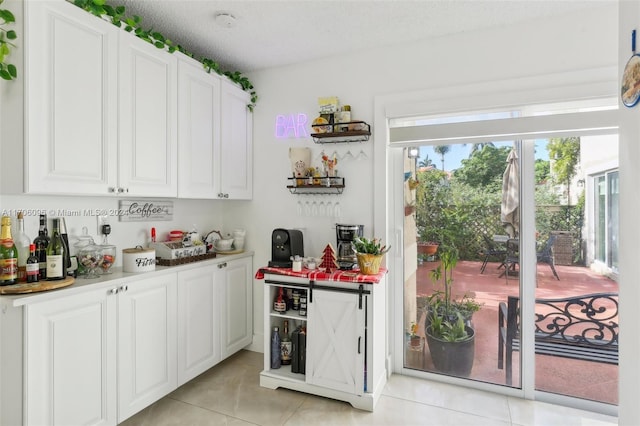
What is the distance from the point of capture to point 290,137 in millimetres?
2996

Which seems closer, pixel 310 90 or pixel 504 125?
pixel 504 125

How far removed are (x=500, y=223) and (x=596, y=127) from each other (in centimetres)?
82

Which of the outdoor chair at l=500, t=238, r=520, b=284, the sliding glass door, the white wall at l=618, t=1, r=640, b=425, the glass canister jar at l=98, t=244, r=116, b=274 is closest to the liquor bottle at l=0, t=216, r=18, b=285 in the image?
the glass canister jar at l=98, t=244, r=116, b=274

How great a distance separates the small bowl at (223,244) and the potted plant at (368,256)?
1232 mm

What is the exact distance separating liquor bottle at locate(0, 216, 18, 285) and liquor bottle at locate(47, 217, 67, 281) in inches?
5.3

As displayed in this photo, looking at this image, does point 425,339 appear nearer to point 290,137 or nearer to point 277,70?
point 290,137

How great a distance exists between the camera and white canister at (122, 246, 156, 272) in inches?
83.5

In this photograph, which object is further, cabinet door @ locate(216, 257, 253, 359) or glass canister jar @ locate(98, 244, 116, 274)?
cabinet door @ locate(216, 257, 253, 359)

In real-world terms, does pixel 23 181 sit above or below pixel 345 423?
above

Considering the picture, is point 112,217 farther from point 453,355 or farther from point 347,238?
point 453,355

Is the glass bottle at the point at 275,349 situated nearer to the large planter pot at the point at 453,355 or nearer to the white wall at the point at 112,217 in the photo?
the white wall at the point at 112,217

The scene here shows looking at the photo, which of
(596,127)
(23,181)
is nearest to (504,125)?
(596,127)

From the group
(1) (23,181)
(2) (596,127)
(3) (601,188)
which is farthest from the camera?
(3) (601,188)

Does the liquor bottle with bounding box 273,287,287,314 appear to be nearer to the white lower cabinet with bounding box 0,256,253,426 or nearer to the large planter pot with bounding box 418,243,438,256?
the white lower cabinet with bounding box 0,256,253,426
